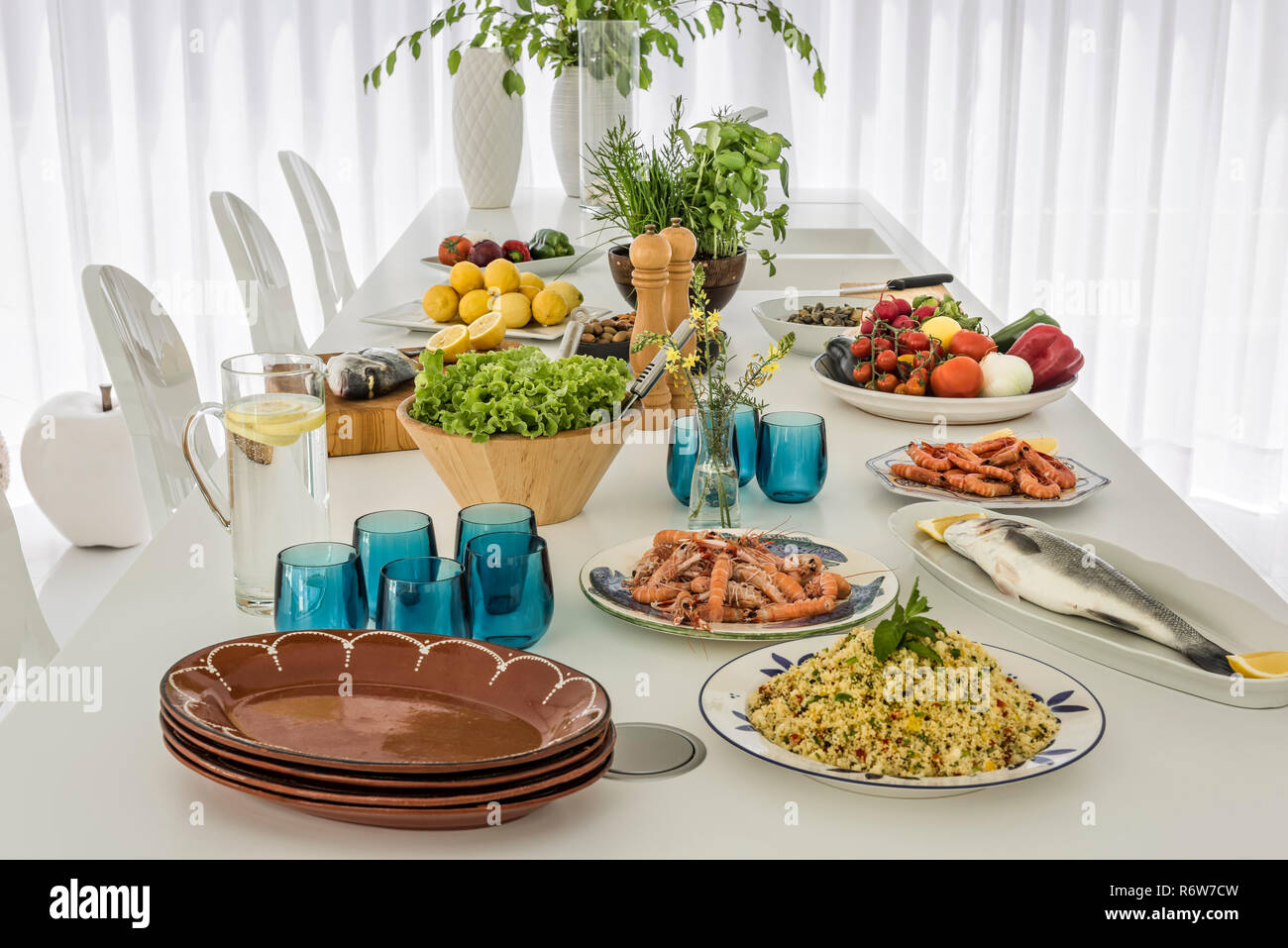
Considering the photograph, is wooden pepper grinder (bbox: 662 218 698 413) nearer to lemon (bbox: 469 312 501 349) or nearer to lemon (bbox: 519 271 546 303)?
lemon (bbox: 469 312 501 349)

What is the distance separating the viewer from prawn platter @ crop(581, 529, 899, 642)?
1.02 meters

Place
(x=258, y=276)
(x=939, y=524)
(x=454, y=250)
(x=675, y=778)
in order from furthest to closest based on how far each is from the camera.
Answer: (x=258, y=276), (x=454, y=250), (x=939, y=524), (x=675, y=778)

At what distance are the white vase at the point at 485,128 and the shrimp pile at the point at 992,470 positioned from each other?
2000 millimetres

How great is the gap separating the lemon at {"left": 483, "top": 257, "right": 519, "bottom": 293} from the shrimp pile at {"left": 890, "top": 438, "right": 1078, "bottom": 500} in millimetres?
924

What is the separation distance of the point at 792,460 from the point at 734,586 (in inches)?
12.2

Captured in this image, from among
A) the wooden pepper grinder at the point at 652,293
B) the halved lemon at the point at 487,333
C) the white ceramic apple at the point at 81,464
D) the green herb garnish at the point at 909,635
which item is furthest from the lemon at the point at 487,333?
the white ceramic apple at the point at 81,464

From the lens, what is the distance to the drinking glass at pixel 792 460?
1326mm

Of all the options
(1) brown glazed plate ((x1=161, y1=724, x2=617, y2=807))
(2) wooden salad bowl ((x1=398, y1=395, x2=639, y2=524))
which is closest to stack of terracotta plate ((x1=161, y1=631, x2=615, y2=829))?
(1) brown glazed plate ((x1=161, y1=724, x2=617, y2=807))

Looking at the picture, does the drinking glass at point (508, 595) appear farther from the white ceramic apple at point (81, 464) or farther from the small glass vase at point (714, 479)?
the white ceramic apple at point (81, 464)

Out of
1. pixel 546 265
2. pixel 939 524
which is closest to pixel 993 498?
pixel 939 524

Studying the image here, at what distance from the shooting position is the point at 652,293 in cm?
163

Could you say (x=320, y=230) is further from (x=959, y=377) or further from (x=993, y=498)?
(x=993, y=498)
